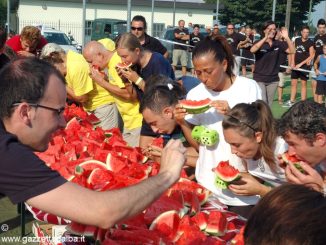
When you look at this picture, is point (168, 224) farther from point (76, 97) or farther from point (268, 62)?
point (268, 62)

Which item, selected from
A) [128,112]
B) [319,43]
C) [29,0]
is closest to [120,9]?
[29,0]

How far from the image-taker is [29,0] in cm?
4459

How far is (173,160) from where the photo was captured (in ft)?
7.91

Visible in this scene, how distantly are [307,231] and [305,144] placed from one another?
1.61 meters

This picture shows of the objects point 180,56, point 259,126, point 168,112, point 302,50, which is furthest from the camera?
point 180,56

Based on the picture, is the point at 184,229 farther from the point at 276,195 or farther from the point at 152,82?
the point at 152,82

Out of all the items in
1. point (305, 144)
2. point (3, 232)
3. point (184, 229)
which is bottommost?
point (3, 232)

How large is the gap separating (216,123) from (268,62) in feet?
25.6

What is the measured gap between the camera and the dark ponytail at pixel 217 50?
3688mm

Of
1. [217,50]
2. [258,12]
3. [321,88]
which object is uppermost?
[258,12]

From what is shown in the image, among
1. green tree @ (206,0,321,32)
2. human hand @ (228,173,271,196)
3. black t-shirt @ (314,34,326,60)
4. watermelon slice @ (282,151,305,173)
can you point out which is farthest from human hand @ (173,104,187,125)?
green tree @ (206,0,321,32)

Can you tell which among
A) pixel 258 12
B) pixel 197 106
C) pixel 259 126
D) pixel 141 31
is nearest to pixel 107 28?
pixel 141 31

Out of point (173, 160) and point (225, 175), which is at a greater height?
point (173, 160)

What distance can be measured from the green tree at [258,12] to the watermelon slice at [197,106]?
1970 inches
